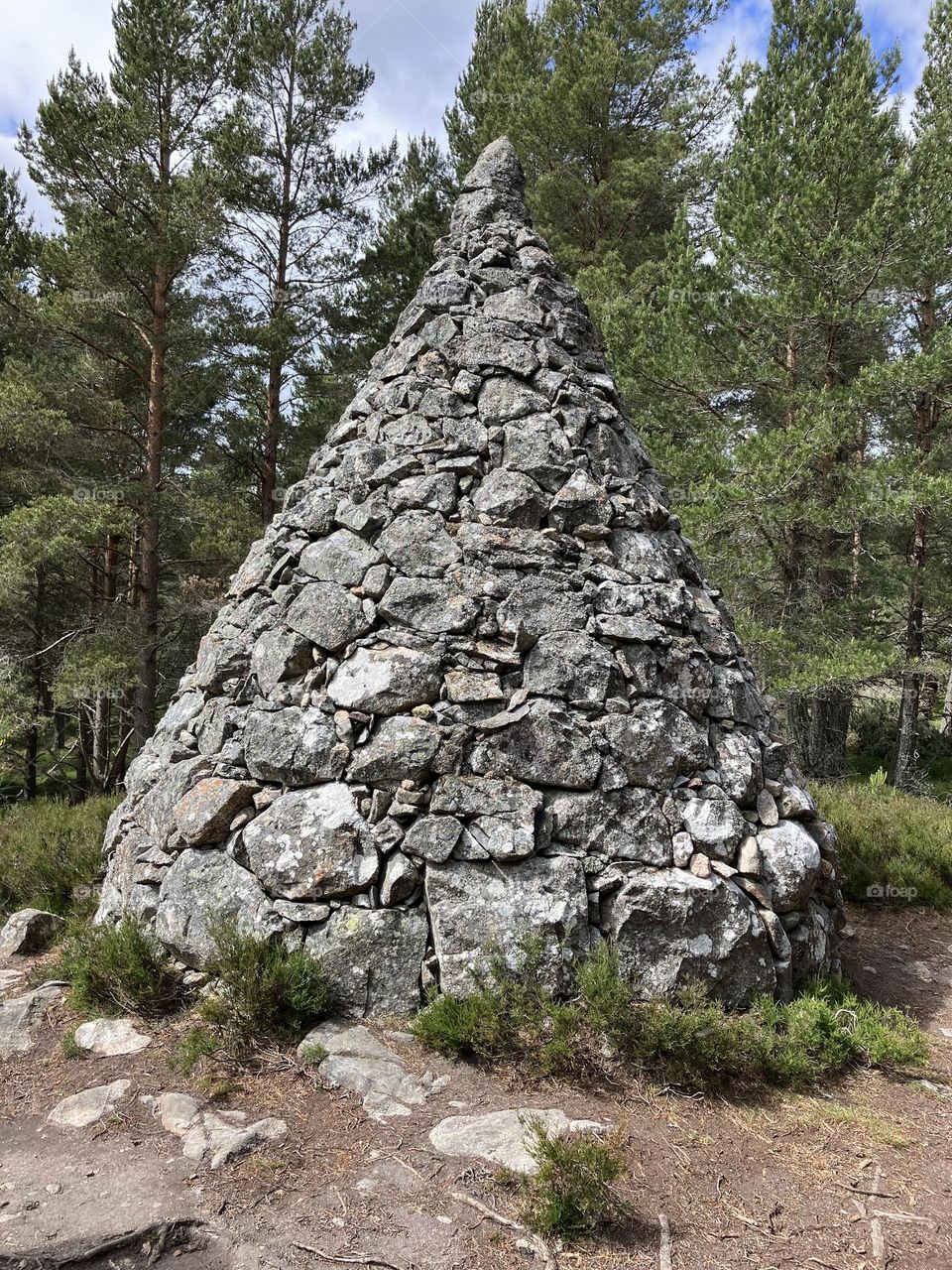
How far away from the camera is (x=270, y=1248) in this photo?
2.87 meters

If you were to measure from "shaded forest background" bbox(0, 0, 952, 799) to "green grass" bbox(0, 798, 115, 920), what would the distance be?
11.6ft

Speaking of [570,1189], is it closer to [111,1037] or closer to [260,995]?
[260,995]

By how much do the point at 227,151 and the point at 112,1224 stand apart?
13.5m

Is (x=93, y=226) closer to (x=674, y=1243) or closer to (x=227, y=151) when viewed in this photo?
(x=227, y=151)

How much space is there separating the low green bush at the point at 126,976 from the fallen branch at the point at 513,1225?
7.57ft

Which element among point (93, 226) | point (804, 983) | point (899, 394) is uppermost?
point (93, 226)

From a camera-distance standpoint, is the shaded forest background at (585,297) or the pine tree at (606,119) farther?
the pine tree at (606,119)

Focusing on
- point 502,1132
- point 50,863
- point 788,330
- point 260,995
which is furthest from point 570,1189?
point 788,330

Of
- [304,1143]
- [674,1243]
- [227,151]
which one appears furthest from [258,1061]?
[227,151]

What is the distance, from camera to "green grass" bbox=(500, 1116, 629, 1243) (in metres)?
2.91

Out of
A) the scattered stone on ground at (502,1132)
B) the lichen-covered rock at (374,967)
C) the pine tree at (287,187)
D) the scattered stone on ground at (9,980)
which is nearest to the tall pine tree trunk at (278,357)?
the pine tree at (287,187)

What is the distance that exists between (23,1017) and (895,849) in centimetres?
833

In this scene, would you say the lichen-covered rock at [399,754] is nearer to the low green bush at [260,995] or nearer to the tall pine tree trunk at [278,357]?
the low green bush at [260,995]

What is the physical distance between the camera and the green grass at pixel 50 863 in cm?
634
